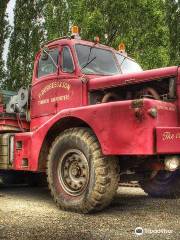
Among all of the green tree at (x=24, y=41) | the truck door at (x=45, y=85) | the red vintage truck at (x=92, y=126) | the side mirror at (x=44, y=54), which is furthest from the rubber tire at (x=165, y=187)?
the green tree at (x=24, y=41)

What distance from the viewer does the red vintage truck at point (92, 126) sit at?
18.8ft

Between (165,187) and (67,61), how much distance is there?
102 inches

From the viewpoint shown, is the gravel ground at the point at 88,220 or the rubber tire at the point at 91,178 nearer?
the gravel ground at the point at 88,220

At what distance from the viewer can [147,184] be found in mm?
7945

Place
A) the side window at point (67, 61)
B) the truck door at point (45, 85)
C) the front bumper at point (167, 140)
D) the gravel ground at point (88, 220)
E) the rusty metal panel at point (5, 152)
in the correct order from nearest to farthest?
the gravel ground at point (88, 220)
the front bumper at point (167, 140)
the side window at point (67, 61)
the truck door at point (45, 85)
the rusty metal panel at point (5, 152)

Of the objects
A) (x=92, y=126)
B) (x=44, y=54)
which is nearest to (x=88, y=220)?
(x=92, y=126)

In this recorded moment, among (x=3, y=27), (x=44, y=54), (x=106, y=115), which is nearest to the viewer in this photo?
(x=106, y=115)

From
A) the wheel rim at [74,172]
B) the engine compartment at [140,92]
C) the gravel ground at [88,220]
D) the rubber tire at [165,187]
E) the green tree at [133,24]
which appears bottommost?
the gravel ground at [88,220]

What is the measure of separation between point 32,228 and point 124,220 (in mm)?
1211

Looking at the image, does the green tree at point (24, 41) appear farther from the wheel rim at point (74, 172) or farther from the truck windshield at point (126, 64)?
the wheel rim at point (74, 172)

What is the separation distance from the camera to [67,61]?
732 centimetres

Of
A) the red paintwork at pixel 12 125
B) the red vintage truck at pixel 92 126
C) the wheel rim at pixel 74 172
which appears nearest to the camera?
the red vintage truck at pixel 92 126

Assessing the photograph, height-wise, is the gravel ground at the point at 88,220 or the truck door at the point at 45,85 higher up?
the truck door at the point at 45,85

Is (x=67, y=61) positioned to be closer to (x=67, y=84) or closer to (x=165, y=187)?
(x=67, y=84)
